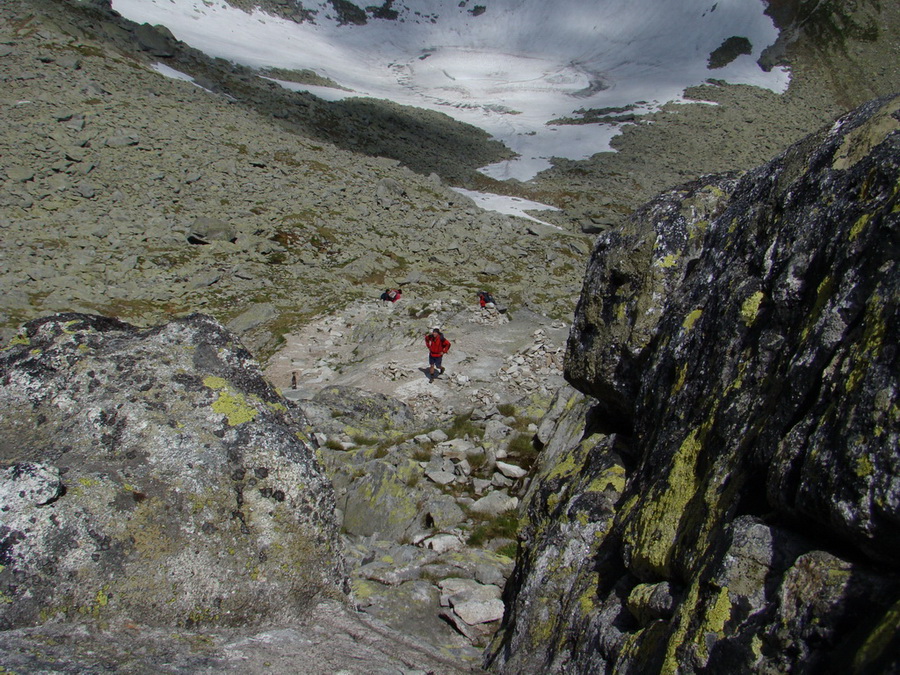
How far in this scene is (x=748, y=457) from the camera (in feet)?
11.3

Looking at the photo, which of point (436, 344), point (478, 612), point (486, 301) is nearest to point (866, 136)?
point (478, 612)

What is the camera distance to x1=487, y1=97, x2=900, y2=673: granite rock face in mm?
2471

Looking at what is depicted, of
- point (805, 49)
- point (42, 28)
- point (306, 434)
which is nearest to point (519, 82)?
point (805, 49)

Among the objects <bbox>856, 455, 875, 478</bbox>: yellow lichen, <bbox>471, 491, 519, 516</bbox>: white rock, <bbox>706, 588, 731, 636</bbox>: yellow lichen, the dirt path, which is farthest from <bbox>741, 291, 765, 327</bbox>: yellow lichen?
the dirt path

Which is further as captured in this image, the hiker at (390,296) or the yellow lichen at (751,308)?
the hiker at (390,296)

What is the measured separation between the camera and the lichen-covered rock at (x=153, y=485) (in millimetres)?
4117

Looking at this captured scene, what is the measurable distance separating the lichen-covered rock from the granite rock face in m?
2.44

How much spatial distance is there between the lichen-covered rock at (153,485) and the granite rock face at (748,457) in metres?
2.44

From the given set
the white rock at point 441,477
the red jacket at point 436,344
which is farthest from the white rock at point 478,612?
the red jacket at point 436,344

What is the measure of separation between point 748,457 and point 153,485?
15.5ft

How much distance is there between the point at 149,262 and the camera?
2667 centimetres

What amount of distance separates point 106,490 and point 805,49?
110m

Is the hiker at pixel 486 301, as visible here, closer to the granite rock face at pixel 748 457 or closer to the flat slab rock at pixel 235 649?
the granite rock face at pixel 748 457

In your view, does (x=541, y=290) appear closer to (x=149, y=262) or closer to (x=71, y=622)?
(x=149, y=262)
